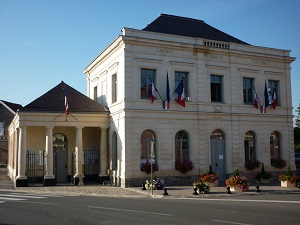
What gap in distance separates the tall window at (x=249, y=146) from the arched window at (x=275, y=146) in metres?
1.80

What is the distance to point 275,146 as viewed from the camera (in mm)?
28703

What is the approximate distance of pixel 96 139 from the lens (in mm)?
29094

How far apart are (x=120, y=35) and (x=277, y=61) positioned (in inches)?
511

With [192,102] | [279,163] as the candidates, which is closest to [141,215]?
[192,102]

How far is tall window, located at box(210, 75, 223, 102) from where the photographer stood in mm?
26766

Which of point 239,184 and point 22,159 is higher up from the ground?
point 22,159

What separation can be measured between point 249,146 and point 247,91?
409 cm

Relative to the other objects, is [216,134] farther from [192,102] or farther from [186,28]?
[186,28]

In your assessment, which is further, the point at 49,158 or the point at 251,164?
the point at 251,164

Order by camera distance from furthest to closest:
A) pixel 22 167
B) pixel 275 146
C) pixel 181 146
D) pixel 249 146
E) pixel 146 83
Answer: pixel 275 146, pixel 249 146, pixel 181 146, pixel 146 83, pixel 22 167

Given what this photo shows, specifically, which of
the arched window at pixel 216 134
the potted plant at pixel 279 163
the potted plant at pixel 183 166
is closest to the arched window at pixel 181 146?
the potted plant at pixel 183 166

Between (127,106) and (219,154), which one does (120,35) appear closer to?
(127,106)

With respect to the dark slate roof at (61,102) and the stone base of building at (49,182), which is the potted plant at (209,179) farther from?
the stone base of building at (49,182)

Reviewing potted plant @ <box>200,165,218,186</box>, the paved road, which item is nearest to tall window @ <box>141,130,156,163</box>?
potted plant @ <box>200,165,218,186</box>
